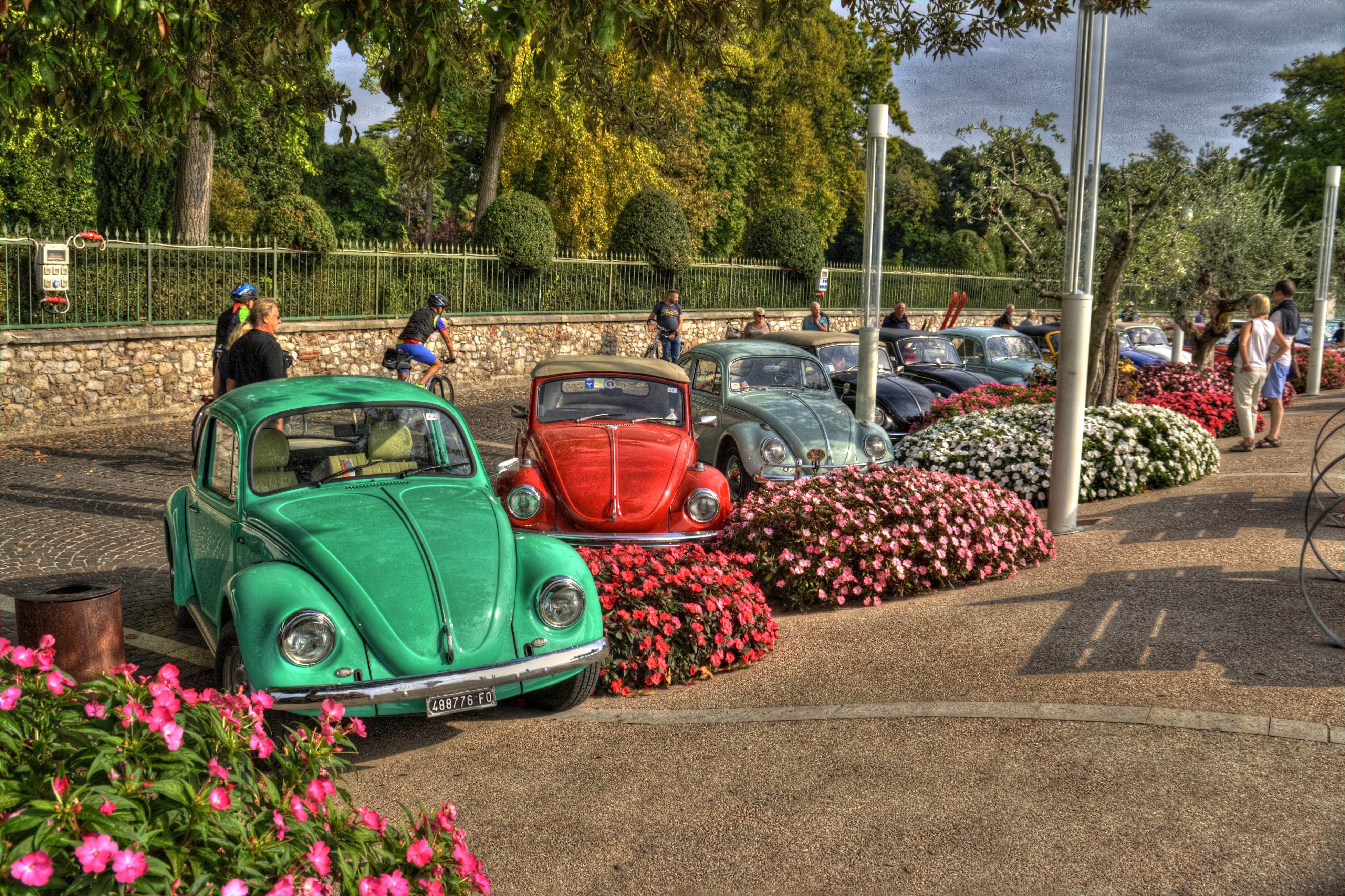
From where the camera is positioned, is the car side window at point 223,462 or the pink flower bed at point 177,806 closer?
the pink flower bed at point 177,806

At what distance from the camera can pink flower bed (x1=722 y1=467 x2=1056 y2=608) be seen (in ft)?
22.5

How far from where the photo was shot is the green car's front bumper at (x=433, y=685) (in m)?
4.25

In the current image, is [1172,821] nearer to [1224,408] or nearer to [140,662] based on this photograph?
[140,662]

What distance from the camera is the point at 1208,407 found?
45.8 feet

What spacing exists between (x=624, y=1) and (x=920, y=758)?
13.0 ft

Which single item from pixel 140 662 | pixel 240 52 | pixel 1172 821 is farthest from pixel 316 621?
pixel 240 52

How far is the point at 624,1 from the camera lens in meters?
5.31

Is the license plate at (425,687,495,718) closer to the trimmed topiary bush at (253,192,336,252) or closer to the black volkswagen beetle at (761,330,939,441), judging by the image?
the black volkswagen beetle at (761,330,939,441)

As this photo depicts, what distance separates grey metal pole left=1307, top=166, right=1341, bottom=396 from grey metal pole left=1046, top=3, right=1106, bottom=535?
45.4 feet

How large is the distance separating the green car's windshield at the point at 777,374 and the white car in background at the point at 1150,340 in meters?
13.9

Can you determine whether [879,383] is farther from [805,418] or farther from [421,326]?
[421,326]

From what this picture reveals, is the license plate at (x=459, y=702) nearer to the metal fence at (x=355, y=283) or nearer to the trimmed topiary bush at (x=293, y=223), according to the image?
the metal fence at (x=355, y=283)

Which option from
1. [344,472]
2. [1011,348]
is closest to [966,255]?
[1011,348]

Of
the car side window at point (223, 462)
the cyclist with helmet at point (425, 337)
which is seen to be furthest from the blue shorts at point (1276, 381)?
the car side window at point (223, 462)
